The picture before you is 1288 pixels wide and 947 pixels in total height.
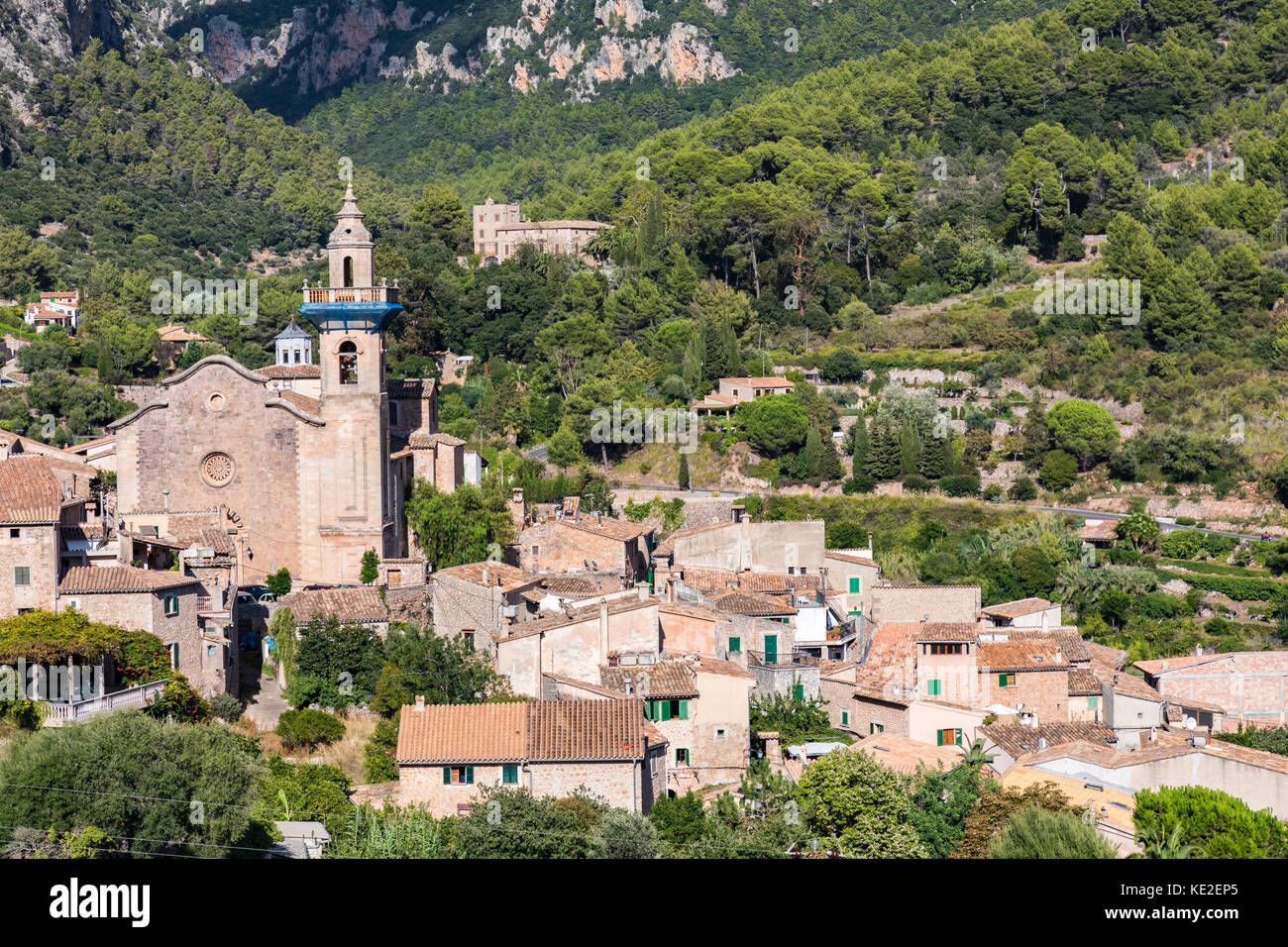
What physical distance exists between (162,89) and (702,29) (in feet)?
151

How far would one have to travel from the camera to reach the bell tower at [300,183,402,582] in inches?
1459

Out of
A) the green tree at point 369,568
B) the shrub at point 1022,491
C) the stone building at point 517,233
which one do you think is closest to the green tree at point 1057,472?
the shrub at point 1022,491

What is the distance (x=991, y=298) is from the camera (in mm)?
72312

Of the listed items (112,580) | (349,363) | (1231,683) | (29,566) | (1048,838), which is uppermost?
(349,363)

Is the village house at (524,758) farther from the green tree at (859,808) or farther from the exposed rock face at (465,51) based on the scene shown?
the exposed rock face at (465,51)

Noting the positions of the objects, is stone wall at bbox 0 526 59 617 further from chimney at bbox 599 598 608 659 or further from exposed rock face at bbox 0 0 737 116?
exposed rock face at bbox 0 0 737 116

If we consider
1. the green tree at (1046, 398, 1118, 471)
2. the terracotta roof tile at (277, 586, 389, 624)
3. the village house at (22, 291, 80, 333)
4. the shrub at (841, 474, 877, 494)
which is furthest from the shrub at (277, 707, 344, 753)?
the village house at (22, 291, 80, 333)

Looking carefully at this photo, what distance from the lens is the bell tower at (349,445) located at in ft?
122

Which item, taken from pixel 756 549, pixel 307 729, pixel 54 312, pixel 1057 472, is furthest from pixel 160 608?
pixel 54 312

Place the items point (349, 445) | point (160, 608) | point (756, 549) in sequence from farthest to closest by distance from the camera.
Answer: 1. point (756, 549)
2. point (349, 445)
3. point (160, 608)

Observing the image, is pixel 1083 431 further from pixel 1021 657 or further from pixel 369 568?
pixel 369 568

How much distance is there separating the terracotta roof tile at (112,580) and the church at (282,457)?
7.51m

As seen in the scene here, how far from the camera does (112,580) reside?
28328 mm

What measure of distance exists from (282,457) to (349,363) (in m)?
2.74
